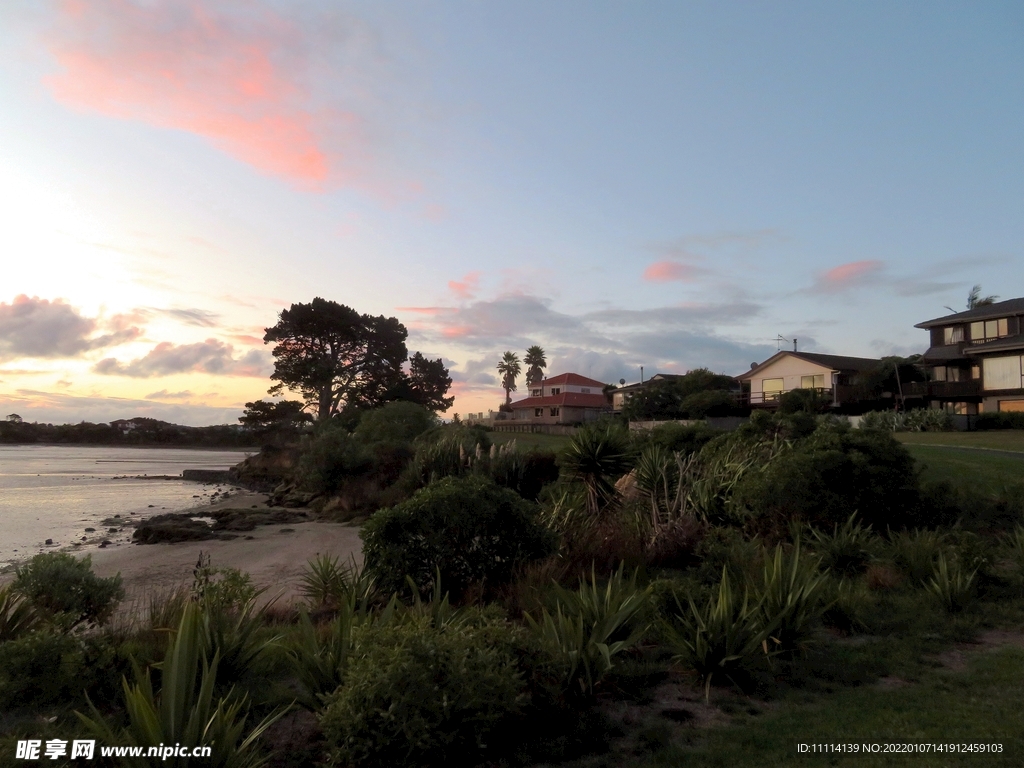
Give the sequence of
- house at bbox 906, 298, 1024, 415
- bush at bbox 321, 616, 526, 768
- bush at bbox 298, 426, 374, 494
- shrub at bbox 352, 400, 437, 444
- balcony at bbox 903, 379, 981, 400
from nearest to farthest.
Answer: bush at bbox 321, 616, 526, 768 < bush at bbox 298, 426, 374, 494 < shrub at bbox 352, 400, 437, 444 < house at bbox 906, 298, 1024, 415 < balcony at bbox 903, 379, 981, 400

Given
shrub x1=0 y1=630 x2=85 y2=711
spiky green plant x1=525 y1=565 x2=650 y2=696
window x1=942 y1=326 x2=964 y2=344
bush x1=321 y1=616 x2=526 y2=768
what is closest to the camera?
bush x1=321 y1=616 x2=526 y2=768

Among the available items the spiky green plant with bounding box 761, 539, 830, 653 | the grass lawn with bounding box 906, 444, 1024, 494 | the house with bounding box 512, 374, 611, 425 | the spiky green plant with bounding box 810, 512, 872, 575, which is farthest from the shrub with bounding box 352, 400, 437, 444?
the house with bounding box 512, 374, 611, 425

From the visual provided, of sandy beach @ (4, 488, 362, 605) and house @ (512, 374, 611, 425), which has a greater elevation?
house @ (512, 374, 611, 425)

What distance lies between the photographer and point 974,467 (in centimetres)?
1823

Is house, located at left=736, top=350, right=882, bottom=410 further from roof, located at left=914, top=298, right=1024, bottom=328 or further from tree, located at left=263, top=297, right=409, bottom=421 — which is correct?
tree, located at left=263, top=297, right=409, bottom=421

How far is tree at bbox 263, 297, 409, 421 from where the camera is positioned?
52.5 meters

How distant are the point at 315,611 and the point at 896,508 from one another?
33.6 ft

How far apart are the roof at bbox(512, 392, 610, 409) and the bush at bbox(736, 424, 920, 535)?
6461 cm

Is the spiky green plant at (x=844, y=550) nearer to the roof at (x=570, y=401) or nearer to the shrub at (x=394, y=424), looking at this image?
the shrub at (x=394, y=424)

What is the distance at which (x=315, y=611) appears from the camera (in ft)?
26.3

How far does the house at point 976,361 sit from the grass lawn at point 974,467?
24.2 metres

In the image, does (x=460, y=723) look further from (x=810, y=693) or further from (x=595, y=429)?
(x=595, y=429)

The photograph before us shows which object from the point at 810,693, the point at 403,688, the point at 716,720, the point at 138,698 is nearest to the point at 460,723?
the point at 403,688

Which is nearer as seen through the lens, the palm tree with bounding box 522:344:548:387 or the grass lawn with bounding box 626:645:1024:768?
the grass lawn with bounding box 626:645:1024:768
